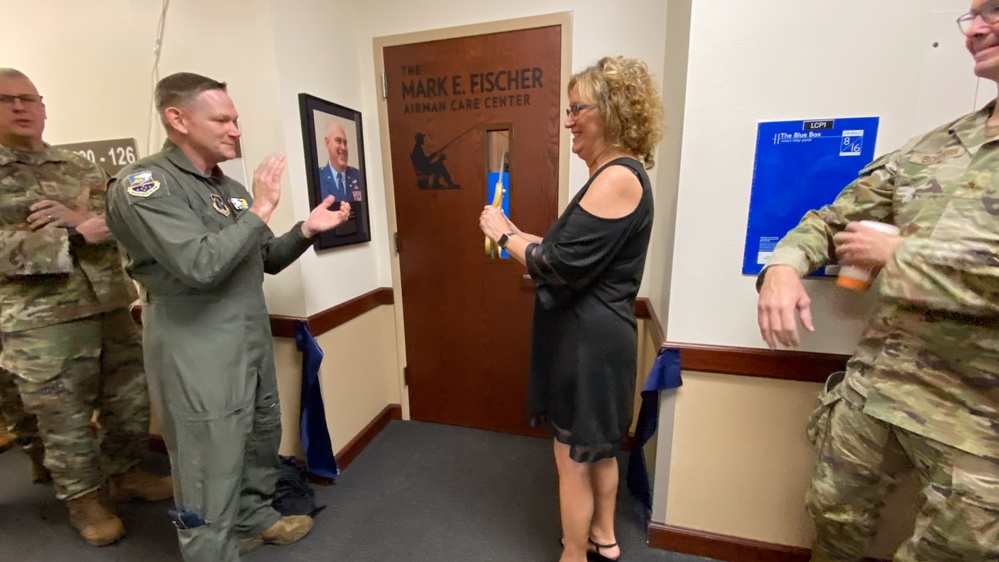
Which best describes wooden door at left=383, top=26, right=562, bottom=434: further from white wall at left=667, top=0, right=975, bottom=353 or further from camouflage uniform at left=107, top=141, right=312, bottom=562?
camouflage uniform at left=107, top=141, right=312, bottom=562

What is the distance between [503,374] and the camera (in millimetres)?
2219

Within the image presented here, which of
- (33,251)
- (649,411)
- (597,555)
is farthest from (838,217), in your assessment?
(33,251)

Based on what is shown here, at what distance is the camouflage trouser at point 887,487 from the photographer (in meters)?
0.82

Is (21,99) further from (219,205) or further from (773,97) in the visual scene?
(773,97)

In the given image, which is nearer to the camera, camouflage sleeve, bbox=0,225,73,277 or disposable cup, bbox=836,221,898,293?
disposable cup, bbox=836,221,898,293

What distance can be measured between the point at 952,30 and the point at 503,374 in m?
1.93

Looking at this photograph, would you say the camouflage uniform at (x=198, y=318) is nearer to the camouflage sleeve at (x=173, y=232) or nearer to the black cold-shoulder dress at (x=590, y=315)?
the camouflage sleeve at (x=173, y=232)

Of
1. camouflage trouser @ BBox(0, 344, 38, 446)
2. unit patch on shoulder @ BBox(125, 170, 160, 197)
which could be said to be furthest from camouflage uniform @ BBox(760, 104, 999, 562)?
camouflage trouser @ BBox(0, 344, 38, 446)

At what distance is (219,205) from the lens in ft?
4.17

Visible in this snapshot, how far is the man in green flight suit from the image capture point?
1.11 m

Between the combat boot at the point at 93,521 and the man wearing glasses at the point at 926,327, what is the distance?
7.57ft

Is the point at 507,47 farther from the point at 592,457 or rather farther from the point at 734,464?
the point at 734,464

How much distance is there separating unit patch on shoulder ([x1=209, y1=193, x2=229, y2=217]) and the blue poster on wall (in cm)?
155

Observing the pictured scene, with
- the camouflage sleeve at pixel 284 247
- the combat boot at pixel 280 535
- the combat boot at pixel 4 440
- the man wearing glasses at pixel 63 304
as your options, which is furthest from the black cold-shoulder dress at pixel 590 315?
the combat boot at pixel 4 440
